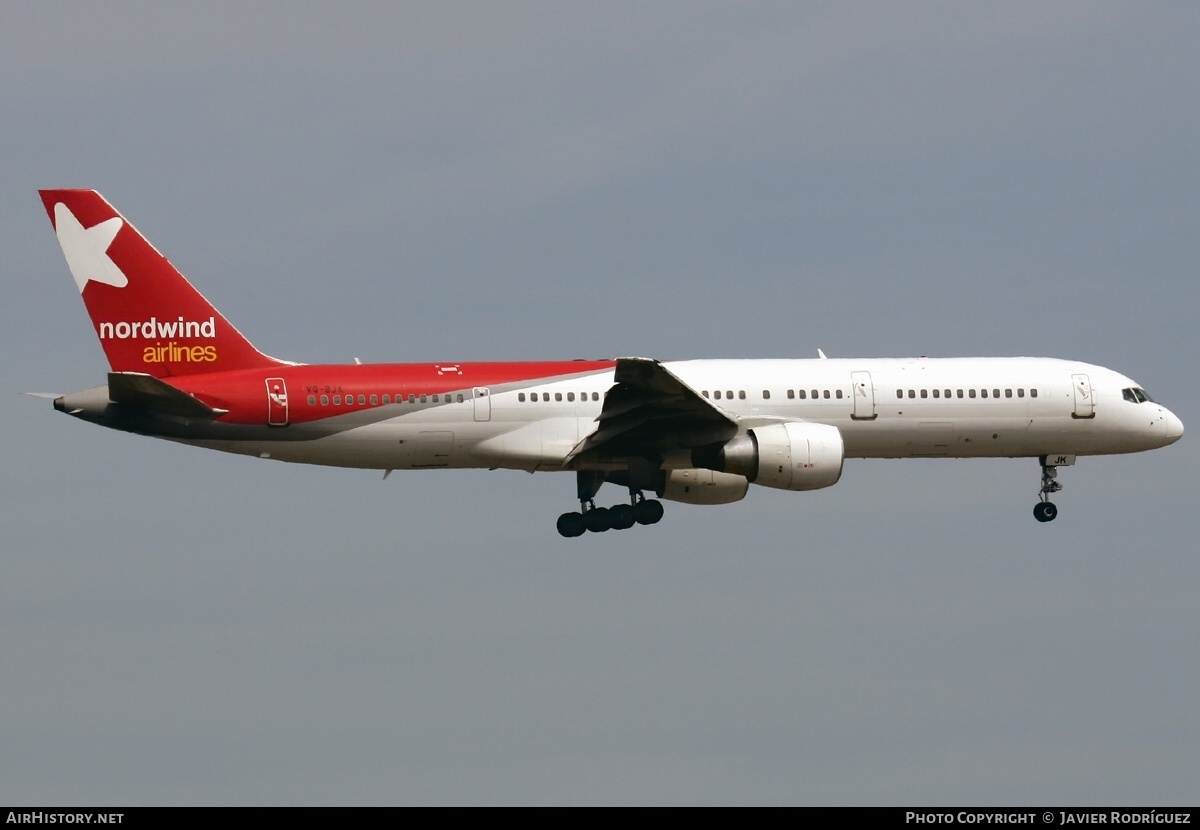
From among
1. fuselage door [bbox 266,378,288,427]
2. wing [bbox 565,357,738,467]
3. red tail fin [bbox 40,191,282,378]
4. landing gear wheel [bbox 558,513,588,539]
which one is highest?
red tail fin [bbox 40,191,282,378]

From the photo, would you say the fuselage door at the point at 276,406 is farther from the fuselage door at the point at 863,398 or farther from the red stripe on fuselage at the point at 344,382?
the fuselage door at the point at 863,398

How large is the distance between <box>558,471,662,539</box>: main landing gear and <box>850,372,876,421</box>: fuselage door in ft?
22.0

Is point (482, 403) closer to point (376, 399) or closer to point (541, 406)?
point (541, 406)

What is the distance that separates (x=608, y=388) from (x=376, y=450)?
7.19 m

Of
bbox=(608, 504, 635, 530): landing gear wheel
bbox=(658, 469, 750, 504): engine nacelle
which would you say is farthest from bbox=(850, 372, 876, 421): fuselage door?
bbox=(608, 504, 635, 530): landing gear wheel

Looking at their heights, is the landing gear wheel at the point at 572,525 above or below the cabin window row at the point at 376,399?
below

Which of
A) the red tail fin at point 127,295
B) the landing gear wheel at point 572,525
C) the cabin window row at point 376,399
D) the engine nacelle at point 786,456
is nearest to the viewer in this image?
the engine nacelle at point 786,456

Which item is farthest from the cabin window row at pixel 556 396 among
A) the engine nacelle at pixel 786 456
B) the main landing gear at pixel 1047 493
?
the main landing gear at pixel 1047 493

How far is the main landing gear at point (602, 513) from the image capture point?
5575 centimetres

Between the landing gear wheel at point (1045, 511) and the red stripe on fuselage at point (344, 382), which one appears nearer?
the red stripe on fuselage at point (344, 382)

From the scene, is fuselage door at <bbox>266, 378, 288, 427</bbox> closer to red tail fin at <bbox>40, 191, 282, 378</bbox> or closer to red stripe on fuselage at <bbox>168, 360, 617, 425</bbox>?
red stripe on fuselage at <bbox>168, 360, 617, 425</bbox>

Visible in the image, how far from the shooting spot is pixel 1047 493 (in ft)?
194

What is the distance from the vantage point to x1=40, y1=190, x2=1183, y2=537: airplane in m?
51.7

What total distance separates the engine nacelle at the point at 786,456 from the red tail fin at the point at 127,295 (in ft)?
50.0
